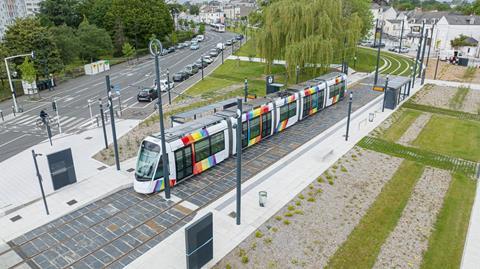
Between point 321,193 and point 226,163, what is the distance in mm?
5804

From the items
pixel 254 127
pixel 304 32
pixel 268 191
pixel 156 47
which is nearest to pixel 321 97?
pixel 254 127

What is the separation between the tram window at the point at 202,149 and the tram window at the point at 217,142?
1.21 feet

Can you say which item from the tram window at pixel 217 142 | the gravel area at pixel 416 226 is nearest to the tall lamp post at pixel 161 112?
the tram window at pixel 217 142

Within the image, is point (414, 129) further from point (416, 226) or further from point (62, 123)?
point (62, 123)

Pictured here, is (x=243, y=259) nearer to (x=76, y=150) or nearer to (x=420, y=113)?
(x=76, y=150)

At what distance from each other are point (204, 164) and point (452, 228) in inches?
471

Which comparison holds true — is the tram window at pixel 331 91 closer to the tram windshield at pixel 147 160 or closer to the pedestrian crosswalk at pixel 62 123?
the tram windshield at pixel 147 160

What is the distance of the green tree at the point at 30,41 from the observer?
43.7 metres

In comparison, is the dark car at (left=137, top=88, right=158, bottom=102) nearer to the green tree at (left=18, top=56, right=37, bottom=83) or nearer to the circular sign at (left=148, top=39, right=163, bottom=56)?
the green tree at (left=18, top=56, right=37, bottom=83)

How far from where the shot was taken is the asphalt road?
2730 cm

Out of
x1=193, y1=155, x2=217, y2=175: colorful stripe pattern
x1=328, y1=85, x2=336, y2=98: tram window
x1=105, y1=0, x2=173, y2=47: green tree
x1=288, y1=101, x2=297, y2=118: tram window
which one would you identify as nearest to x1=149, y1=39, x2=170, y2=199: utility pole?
x1=193, y1=155, x2=217, y2=175: colorful stripe pattern

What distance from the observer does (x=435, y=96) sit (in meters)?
36.7

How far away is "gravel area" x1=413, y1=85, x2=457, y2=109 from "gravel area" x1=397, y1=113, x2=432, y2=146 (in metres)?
4.25

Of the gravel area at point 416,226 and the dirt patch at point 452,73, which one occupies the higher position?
the dirt patch at point 452,73
